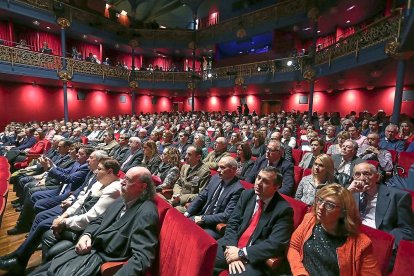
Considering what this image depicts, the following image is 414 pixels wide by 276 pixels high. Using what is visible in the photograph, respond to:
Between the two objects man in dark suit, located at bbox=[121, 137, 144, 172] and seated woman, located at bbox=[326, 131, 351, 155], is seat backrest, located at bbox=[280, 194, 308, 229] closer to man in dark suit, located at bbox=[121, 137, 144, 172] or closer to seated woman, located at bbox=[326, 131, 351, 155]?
seated woman, located at bbox=[326, 131, 351, 155]

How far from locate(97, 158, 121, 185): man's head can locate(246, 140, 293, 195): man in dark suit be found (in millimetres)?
1786

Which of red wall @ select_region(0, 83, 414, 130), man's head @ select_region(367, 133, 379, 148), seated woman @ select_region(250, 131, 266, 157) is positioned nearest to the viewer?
man's head @ select_region(367, 133, 379, 148)

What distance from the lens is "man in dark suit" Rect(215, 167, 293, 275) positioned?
183 cm

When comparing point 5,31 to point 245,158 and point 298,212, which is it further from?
point 298,212

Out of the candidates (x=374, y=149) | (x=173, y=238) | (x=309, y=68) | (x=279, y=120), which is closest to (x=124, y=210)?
(x=173, y=238)

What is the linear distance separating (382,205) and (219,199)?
138 centimetres

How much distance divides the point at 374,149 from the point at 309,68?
772 cm

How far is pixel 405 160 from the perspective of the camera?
3.57 meters

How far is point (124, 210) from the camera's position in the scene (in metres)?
2.15

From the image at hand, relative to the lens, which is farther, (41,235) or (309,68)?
(309,68)

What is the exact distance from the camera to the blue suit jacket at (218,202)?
2.49 metres

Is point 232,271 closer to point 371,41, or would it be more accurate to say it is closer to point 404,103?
point 371,41

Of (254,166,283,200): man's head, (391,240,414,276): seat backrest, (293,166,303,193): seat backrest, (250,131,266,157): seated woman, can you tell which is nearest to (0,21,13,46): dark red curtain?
(250,131,266,157): seated woman

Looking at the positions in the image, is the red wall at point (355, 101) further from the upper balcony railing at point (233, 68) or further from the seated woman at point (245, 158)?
the seated woman at point (245, 158)
